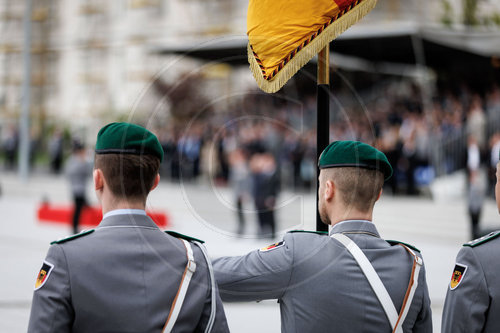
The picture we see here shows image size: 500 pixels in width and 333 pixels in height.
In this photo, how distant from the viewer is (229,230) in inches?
131

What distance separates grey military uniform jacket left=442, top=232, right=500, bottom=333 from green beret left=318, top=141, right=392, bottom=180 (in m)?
0.42

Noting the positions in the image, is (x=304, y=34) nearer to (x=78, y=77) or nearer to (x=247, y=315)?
(x=247, y=315)

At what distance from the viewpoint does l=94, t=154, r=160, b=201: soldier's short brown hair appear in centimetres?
189

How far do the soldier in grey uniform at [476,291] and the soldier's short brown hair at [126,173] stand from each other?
1.08m

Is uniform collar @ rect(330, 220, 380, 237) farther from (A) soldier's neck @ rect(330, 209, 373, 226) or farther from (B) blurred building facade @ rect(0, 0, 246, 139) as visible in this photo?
(B) blurred building facade @ rect(0, 0, 246, 139)

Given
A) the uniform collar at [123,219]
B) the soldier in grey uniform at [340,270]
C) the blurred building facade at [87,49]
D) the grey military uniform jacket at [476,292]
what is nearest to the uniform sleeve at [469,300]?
the grey military uniform jacket at [476,292]

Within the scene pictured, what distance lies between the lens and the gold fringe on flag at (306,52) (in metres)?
2.40

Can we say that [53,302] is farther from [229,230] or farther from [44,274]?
[229,230]

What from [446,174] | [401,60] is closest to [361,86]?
[401,60]

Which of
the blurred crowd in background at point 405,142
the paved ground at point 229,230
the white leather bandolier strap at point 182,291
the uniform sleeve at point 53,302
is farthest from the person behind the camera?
the blurred crowd in background at point 405,142

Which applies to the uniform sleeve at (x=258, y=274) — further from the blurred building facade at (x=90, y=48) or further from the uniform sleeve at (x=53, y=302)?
the blurred building facade at (x=90, y=48)

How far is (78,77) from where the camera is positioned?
4250cm

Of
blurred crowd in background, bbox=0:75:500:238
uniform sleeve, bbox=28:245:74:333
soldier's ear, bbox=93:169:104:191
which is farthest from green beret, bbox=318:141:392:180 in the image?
blurred crowd in background, bbox=0:75:500:238

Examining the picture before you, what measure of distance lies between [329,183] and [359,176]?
0.33ft
